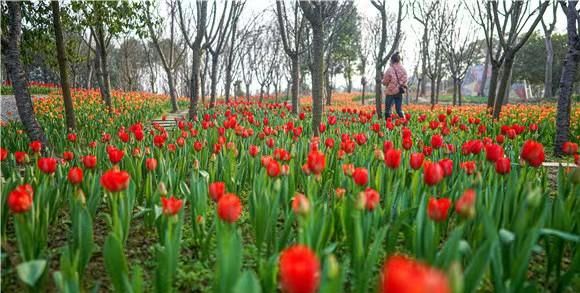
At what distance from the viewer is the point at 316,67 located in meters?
5.54

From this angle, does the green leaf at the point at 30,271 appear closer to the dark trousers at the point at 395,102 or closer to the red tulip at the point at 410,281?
the red tulip at the point at 410,281

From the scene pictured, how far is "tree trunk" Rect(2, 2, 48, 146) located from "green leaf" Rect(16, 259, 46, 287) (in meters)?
3.12

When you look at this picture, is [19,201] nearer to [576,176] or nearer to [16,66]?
[576,176]

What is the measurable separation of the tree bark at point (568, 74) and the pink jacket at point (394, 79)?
140 inches

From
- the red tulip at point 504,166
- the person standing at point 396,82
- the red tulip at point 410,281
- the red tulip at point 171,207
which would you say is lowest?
the red tulip at point 171,207

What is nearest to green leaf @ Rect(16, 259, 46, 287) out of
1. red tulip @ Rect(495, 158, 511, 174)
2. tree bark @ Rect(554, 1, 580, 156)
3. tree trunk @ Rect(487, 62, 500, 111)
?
red tulip @ Rect(495, 158, 511, 174)

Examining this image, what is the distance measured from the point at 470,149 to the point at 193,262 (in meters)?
2.00

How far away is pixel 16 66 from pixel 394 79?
6.72 metres

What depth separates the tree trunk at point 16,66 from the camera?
3.77m

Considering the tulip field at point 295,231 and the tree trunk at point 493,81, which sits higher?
the tree trunk at point 493,81

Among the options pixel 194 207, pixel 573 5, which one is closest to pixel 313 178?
pixel 194 207

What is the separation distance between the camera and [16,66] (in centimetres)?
379

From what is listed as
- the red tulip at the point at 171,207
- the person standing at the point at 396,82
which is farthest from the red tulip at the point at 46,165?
the person standing at the point at 396,82

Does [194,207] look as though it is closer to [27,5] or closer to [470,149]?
[470,149]
